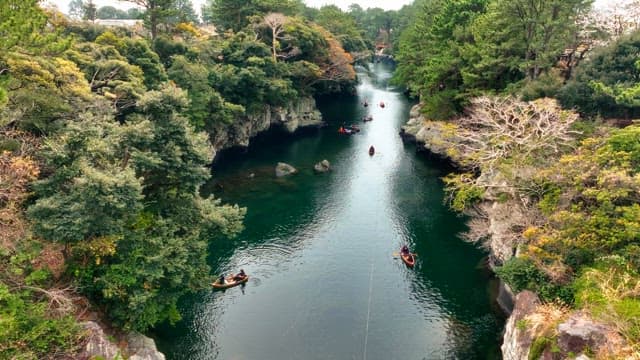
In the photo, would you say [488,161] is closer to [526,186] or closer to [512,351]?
[526,186]

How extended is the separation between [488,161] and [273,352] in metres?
15.9

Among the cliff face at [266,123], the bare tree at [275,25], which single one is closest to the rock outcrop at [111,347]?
the cliff face at [266,123]

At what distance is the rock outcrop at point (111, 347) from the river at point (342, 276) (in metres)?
3.18

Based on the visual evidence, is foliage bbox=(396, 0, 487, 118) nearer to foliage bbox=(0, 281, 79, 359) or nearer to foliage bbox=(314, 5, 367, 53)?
foliage bbox=(314, 5, 367, 53)

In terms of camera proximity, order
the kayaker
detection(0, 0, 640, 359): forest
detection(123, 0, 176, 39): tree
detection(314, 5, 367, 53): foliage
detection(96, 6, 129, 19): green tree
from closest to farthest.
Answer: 1. detection(0, 0, 640, 359): forest
2. the kayaker
3. detection(123, 0, 176, 39): tree
4. detection(314, 5, 367, 53): foliage
5. detection(96, 6, 129, 19): green tree

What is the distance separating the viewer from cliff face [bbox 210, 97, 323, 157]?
49.7m

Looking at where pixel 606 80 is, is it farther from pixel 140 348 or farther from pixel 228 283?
pixel 140 348

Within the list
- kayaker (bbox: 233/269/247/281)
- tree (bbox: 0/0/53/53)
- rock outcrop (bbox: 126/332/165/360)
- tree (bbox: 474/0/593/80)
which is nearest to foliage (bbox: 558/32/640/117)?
tree (bbox: 474/0/593/80)

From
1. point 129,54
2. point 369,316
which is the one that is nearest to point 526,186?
point 369,316

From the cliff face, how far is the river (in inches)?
126

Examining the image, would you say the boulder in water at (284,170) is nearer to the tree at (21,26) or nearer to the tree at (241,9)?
the tree at (241,9)

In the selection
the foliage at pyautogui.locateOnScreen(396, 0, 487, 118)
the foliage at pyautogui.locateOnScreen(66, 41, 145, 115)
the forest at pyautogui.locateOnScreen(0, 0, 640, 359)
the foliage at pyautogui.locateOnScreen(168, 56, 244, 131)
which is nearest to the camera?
the forest at pyautogui.locateOnScreen(0, 0, 640, 359)

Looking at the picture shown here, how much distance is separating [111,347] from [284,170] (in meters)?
30.0

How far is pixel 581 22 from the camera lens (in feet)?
122
